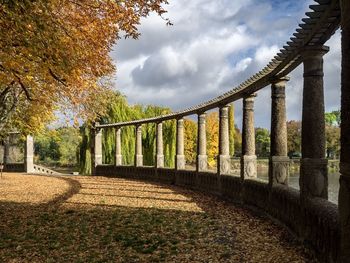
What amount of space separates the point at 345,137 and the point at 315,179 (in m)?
3.24

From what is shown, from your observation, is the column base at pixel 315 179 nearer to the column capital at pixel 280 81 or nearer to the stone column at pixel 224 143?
the column capital at pixel 280 81

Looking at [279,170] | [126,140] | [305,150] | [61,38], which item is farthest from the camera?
[126,140]

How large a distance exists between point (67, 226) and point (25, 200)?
18.6 ft

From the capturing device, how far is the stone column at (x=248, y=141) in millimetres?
12141

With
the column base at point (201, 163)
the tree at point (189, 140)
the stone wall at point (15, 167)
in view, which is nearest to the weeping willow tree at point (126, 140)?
the stone wall at point (15, 167)

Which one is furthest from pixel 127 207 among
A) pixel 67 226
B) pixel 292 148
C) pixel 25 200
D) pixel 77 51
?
pixel 292 148

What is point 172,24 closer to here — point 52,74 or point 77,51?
point 77,51

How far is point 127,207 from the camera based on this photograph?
1230cm

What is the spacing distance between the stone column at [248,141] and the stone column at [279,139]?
214cm

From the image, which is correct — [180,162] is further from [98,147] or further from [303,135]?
[303,135]

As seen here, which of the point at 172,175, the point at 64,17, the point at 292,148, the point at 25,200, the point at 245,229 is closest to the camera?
the point at 245,229

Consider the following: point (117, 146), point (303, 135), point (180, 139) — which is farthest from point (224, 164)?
point (117, 146)

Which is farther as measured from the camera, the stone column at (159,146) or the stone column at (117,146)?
the stone column at (117,146)

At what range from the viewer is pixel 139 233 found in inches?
338
